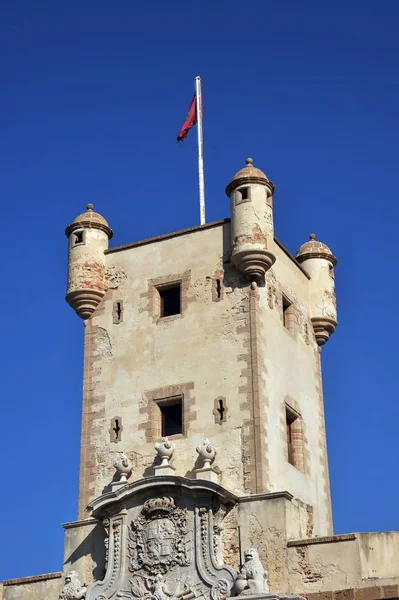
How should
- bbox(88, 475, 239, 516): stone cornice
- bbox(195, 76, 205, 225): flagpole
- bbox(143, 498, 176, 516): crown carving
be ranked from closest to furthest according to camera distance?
1. bbox(88, 475, 239, 516): stone cornice
2. bbox(143, 498, 176, 516): crown carving
3. bbox(195, 76, 205, 225): flagpole

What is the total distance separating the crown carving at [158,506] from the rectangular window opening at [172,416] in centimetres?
238

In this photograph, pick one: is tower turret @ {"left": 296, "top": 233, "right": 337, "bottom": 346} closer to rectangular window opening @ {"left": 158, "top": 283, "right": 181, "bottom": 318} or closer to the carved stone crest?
rectangular window opening @ {"left": 158, "top": 283, "right": 181, "bottom": 318}

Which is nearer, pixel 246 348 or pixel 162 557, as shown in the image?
pixel 162 557

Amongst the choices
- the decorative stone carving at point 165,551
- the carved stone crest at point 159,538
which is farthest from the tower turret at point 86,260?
the carved stone crest at point 159,538

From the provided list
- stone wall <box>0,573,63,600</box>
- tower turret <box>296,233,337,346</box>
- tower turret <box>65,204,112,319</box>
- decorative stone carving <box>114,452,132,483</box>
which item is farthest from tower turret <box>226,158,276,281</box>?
stone wall <box>0,573,63,600</box>

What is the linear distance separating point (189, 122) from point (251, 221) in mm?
6839

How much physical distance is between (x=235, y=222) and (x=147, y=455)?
6.92 meters

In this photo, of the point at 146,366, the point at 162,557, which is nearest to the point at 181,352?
the point at 146,366

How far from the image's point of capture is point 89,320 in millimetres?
35438

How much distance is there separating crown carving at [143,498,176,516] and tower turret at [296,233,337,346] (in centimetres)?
854

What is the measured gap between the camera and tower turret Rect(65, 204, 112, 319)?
35281 mm

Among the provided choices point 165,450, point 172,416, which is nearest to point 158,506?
point 165,450

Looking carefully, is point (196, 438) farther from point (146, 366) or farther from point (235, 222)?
point (235, 222)

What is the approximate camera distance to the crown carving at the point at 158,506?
101ft
